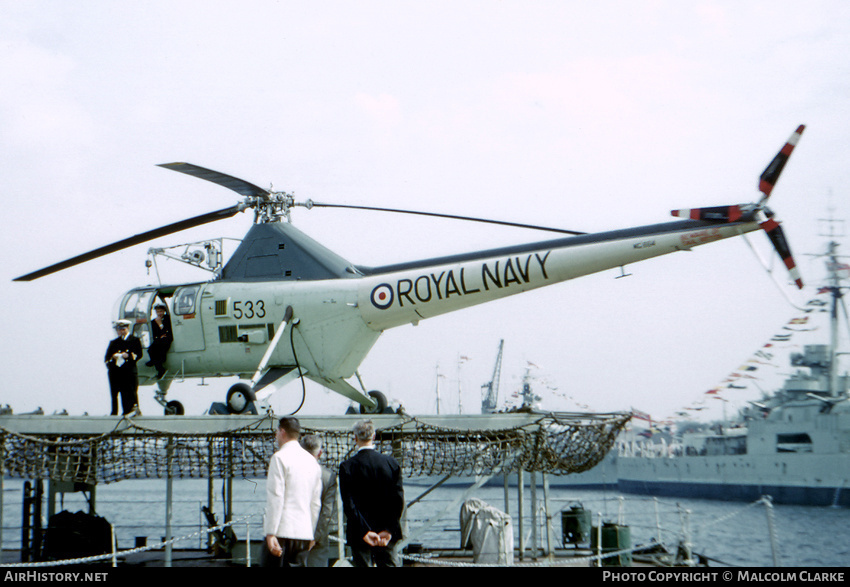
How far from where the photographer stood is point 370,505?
5.53 meters

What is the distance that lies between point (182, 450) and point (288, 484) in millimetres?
5939

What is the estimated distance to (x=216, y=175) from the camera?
41.5 ft

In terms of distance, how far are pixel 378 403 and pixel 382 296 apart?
230 cm

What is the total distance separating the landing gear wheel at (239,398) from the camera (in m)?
12.0

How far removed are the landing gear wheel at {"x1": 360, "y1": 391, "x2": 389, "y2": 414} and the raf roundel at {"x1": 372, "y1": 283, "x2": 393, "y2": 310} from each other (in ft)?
6.66

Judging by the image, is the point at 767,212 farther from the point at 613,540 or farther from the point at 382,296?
the point at 613,540

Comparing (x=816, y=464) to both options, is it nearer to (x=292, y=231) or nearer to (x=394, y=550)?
(x=292, y=231)

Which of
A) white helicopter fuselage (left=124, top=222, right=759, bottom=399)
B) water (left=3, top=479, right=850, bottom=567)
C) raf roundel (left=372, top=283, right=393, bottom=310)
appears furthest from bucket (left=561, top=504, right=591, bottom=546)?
water (left=3, top=479, right=850, bottom=567)

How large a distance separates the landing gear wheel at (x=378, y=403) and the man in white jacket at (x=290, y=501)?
800 centimetres

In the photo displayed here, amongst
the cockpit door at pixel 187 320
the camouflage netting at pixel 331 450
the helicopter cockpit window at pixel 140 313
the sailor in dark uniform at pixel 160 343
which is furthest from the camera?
the helicopter cockpit window at pixel 140 313

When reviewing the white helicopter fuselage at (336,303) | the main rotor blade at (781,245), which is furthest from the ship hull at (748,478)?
the white helicopter fuselage at (336,303)

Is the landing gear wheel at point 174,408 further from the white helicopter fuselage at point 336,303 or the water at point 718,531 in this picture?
the water at point 718,531
